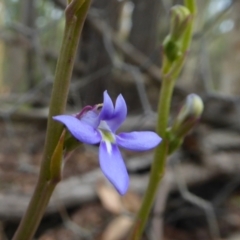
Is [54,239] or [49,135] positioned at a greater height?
[49,135]

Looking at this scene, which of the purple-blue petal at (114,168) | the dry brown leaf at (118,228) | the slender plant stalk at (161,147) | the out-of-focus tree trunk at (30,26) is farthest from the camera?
the out-of-focus tree trunk at (30,26)

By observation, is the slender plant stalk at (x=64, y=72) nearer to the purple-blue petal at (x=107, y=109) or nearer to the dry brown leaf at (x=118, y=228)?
the purple-blue petal at (x=107, y=109)

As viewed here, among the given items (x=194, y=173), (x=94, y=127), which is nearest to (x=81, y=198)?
Result: (x=194, y=173)

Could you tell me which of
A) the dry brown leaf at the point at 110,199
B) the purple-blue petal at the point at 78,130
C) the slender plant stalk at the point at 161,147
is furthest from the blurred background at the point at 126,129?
the purple-blue petal at the point at 78,130

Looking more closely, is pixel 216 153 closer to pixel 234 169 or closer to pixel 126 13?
pixel 234 169

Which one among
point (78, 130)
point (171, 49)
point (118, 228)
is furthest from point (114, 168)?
point (118, 228)

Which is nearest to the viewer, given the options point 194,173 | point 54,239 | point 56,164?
point 56,164

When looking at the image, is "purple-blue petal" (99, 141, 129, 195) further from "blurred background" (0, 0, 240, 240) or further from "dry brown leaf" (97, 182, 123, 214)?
"dry brown leaf" (97, 182, 123, 214)

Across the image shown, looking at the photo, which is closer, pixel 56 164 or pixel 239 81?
pixel 56 164
